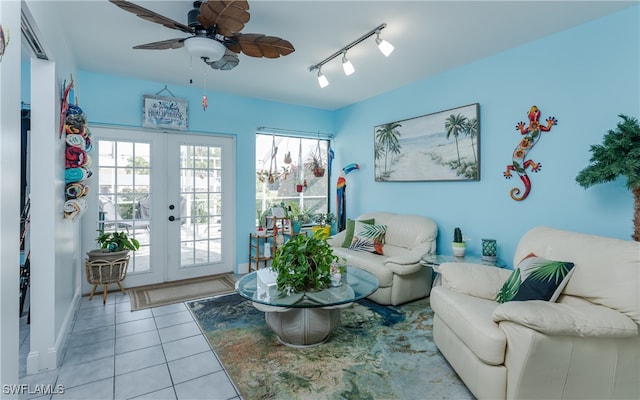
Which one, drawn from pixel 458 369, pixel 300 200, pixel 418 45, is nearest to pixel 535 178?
pixel 418 45

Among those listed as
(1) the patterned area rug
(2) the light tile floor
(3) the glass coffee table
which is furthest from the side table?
(2) the light tile floor

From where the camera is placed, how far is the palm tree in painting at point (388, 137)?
4.24 m

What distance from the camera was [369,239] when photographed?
392cm

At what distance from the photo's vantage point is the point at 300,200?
5.39 meters

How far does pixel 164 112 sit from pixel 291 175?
2059 millimetres

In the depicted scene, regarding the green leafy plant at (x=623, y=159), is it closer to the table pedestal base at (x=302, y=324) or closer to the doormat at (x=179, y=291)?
the table pedestal base at (x=302, y=324)

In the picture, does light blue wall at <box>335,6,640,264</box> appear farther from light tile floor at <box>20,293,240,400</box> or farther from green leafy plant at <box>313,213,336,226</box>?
light tile floor at <box>20,293,240,400</box>

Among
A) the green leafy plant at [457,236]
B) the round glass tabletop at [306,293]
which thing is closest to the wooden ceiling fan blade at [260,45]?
the round glass tabletop at [306,293]

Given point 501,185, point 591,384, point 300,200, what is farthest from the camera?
point 300,200

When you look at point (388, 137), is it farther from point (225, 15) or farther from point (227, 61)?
point (225, 15)

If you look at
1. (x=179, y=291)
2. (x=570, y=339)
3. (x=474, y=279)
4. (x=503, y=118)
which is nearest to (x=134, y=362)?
(x=179, y=291)

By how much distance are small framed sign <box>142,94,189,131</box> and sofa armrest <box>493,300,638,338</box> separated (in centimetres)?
398

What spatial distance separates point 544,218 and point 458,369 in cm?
162

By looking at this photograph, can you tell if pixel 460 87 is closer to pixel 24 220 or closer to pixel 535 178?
pixel 535 178
